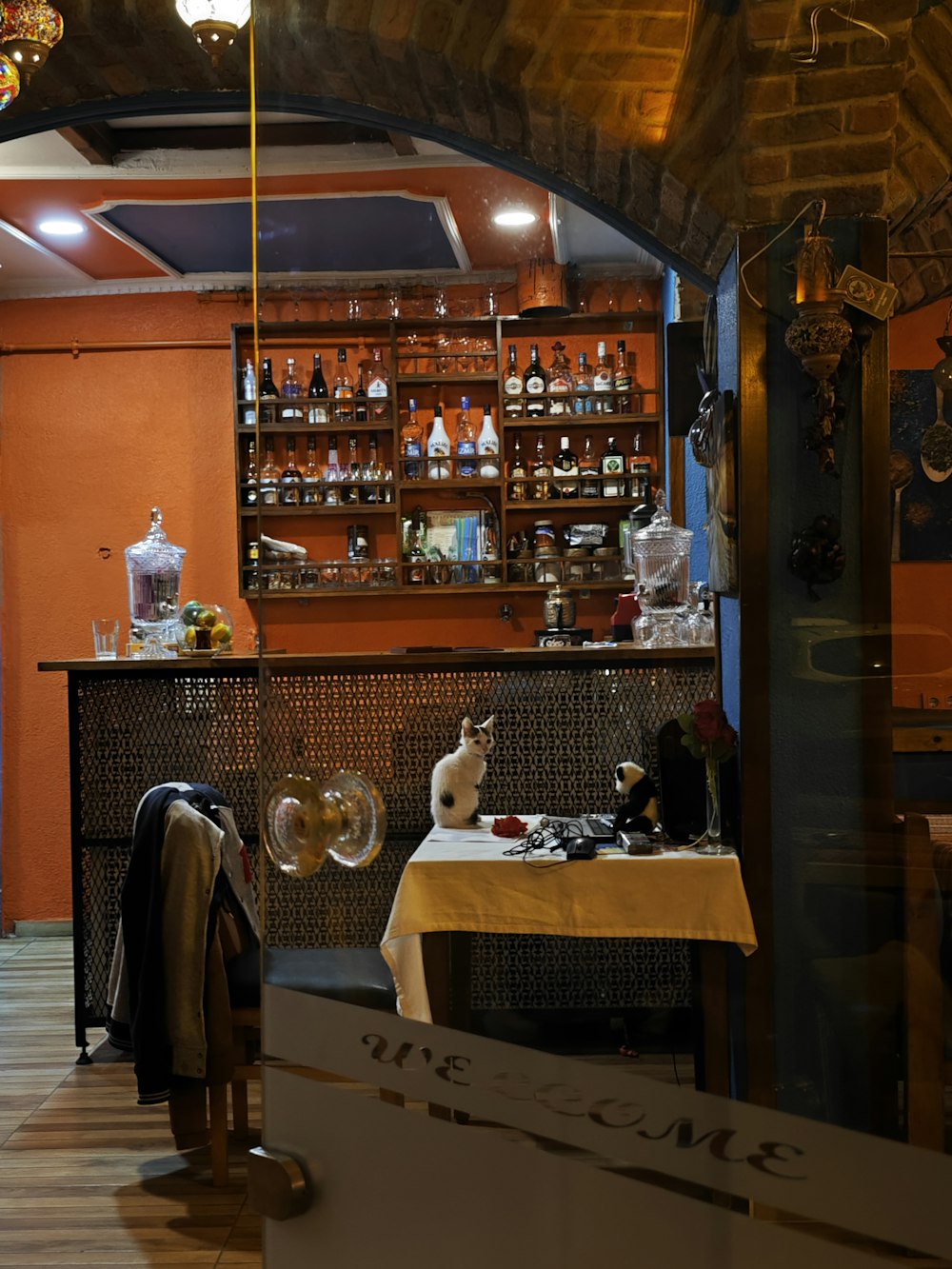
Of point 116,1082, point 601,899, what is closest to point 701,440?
point 601,899

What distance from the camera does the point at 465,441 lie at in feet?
4.02

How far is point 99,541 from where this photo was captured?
18.7ft

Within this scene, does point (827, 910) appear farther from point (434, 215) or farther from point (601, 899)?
point (434, 215)

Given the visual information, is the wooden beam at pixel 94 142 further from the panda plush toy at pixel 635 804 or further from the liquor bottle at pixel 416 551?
the panda plush toy at pixel 635 804

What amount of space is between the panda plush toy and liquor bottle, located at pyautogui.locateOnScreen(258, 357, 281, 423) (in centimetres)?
47

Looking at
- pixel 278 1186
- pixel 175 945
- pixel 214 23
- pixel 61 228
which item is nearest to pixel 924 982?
pixel 278 1186

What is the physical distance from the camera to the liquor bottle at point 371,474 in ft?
3.37

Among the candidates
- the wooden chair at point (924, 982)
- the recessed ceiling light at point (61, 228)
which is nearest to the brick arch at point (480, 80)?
the wooden chair at point (924, 982)

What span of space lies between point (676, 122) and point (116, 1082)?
129 inches

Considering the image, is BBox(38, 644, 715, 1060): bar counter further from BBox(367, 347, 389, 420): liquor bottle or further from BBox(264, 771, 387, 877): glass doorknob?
BBox(367, 347, 389, 420): liquor bottle

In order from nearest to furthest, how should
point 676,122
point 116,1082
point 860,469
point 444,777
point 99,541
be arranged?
point 860,469, point 444,777, point 676,122, point 116,1082, point 99,541

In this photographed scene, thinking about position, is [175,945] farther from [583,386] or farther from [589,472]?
[583,386]

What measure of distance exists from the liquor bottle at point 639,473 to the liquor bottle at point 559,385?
11 cm

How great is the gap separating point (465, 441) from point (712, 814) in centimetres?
46
